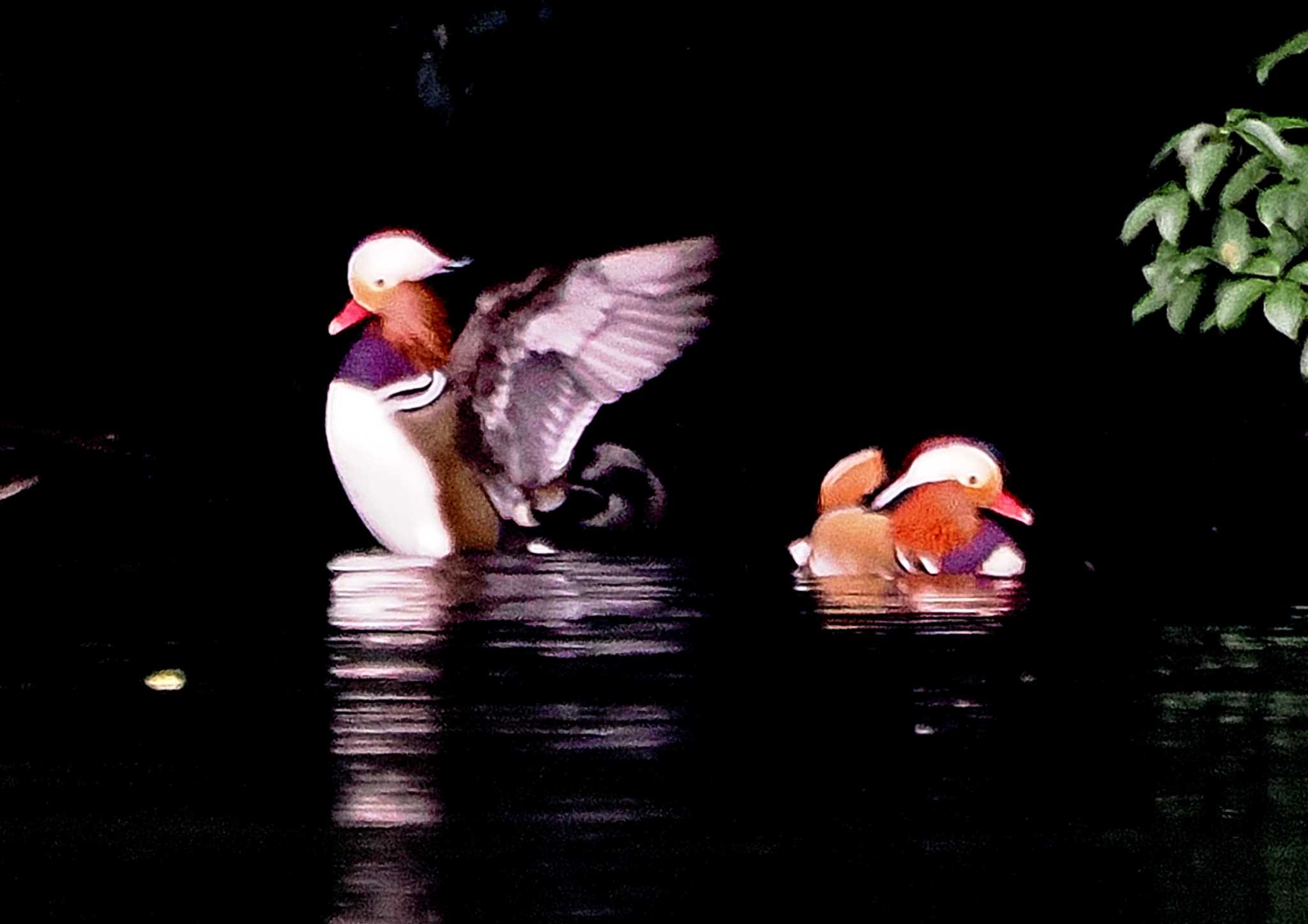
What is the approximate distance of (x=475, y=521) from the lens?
4.18m

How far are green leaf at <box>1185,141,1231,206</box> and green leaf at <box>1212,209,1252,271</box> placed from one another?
0.15ft

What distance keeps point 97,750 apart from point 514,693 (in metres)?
0.40

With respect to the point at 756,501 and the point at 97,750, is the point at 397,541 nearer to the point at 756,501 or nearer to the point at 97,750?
the point at 756,501

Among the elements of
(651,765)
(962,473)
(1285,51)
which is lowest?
(962,473)

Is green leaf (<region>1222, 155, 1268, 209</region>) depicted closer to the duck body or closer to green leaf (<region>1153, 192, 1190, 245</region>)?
green leaf (<region>1153, 192, 1190, 245</region>)

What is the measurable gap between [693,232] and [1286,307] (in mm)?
2489

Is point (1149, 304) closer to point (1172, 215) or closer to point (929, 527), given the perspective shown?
→ point (1172, 215)

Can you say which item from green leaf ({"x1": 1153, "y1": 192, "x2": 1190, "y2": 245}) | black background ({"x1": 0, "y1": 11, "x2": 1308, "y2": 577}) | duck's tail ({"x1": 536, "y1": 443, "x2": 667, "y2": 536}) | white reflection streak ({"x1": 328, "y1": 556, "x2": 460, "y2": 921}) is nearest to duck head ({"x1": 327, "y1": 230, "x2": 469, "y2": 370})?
duck's tail ({"x1": 536, "y1": 443, "x2": 667, "y2": 536})

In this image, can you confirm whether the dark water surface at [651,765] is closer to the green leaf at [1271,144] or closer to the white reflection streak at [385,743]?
the white reflection streak at [385,743]

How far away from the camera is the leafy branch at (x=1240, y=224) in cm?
265

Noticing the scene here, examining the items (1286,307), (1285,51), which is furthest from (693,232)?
(1286,307)

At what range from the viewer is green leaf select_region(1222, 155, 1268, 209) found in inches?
106

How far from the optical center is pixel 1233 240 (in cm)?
269

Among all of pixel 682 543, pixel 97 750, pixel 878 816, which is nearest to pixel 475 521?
pixel 682 543
